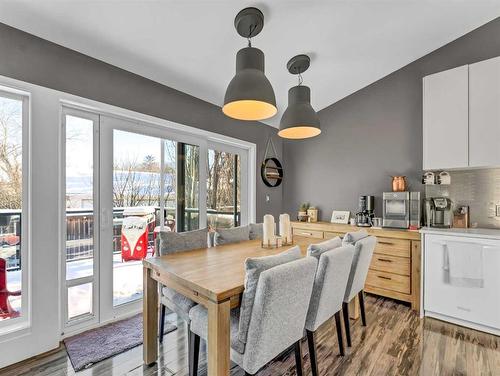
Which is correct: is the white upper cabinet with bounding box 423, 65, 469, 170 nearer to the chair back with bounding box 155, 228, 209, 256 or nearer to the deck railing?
the chair back with bounding box 155, 228, 209, 256

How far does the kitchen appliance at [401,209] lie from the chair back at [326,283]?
5.83 feet

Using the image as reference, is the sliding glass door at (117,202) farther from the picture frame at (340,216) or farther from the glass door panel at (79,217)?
the picture frame at (340,216)

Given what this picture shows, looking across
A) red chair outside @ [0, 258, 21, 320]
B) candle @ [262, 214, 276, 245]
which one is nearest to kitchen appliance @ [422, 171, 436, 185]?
candle @ [262, 214, 276, 245]

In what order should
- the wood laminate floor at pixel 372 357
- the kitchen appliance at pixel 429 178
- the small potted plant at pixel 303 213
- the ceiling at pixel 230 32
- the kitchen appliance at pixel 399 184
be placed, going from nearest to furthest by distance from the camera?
the wood laminate floor at pixel 372 357, the ceiling at pixel 230 32, the kitchen appliance at pixel 429 178, the kitchen appliance at pixel 399 184, the small potted plant at pixel 303 213

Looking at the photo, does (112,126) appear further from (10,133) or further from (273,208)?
(273,208)

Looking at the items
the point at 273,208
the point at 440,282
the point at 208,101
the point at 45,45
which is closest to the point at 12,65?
the point at 45,45

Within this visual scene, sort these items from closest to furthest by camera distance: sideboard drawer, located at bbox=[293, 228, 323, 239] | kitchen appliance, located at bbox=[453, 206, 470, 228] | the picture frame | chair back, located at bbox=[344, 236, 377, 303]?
chair back, located at bbox=[344, 236, 377, 303] → kitchen appliance, located at bbox=[453, 206, 470, 228] → sideboard drawer, located at bbox=[293, 228, 323, 239] → the picture frame

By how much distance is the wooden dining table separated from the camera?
4.50ft

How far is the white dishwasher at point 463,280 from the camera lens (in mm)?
2434

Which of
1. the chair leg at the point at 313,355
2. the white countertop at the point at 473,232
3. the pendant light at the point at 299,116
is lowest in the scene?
the chair leg at the point at 313,355

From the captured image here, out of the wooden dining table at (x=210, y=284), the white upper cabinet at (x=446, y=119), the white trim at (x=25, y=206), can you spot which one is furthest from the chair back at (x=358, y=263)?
the white trim at (x=25, y=206)

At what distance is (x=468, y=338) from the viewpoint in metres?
2.39

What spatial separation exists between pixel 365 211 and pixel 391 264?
32.4 inches

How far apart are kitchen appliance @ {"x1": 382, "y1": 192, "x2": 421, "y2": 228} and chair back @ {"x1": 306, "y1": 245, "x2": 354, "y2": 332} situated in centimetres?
178
